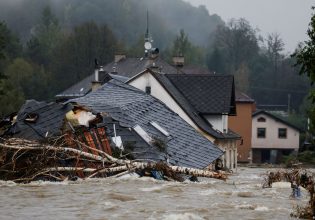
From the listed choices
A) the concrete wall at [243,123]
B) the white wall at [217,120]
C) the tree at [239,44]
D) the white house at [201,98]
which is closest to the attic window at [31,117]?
the white house at [201,98]

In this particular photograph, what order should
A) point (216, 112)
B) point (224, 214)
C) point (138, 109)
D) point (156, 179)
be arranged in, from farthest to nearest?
point (216, 112)
point (138, 109)
point (156, 179)
point (224, 214)

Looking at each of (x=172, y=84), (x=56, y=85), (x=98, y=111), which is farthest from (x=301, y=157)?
(x=98, y=111)

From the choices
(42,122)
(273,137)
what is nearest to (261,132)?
(273,137)

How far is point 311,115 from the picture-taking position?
722 inches

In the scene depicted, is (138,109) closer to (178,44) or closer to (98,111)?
(98,111)

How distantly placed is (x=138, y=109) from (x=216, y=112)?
14.7m

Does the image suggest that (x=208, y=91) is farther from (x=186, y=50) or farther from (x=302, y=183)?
(x=186, y=50)

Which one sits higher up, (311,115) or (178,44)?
(178,44)

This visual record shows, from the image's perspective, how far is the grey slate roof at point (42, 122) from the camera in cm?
3109

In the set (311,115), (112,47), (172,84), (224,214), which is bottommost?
(224,214)

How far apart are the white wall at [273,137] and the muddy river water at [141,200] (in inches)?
2223

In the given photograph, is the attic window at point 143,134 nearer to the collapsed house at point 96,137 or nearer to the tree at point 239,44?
the collapsed house at point 96,137

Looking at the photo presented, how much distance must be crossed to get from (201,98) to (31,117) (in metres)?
19.9

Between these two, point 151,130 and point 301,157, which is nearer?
point 151,130
